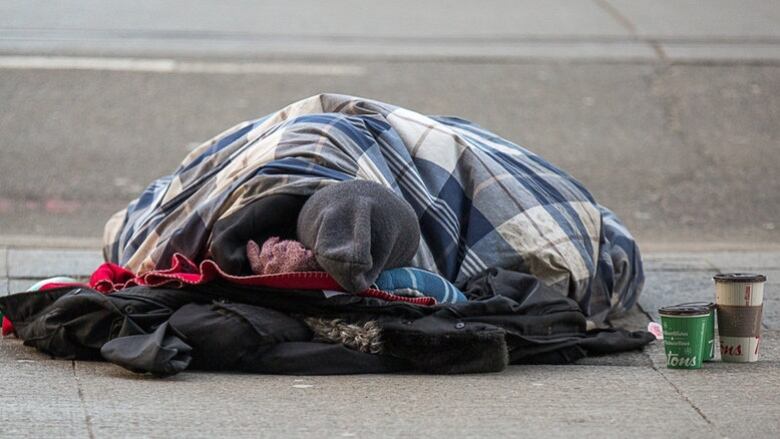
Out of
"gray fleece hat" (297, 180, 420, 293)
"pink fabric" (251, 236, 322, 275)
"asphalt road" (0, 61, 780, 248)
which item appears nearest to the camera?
"gray fleece hat" (297, 180, 420, 293)

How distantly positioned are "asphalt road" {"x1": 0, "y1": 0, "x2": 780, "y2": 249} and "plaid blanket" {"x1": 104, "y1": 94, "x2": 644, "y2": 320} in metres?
1.72

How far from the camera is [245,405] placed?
318 cm

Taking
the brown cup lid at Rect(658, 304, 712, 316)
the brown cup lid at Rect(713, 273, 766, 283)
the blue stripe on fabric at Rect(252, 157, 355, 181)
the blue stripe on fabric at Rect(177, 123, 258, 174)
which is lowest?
the brown cup lid at Rect(658, 304, 712, 316)

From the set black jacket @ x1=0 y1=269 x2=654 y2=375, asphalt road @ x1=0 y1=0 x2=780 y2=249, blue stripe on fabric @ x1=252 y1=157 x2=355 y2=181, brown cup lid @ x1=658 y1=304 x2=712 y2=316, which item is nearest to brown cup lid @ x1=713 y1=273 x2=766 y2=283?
brown cup lid @ x1=658 y1=304 x2=712 y2=316

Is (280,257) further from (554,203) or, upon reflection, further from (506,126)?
(506,126)

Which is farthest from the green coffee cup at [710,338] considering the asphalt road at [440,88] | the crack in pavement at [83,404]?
the asphalt road at [440,88]

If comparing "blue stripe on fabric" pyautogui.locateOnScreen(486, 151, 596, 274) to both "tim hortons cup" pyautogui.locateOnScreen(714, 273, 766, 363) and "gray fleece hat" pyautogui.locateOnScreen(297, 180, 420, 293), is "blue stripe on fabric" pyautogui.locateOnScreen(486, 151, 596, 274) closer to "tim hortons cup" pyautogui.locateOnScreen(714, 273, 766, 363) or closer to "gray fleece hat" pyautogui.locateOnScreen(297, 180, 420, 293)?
"tim hortons cup" pyautogui.locateOnScreen(714, 273, 766, 363)

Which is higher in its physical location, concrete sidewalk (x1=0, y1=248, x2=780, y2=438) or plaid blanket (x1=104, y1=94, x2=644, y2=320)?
plaid blanket (x1=104, y1=94, x2=644, y2=320)

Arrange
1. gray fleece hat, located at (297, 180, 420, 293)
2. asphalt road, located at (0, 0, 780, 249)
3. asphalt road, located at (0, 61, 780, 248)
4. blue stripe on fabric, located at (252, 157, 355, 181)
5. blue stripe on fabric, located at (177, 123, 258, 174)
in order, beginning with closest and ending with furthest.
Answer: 1. gray fleece hat, located at (297, 180, 420, 293)
2. blue stripe on fabric, located at (252, 157, 355, 181)
3. blue stripe on fabric, located at (177, 123, 258, 174)
4. asphalt road, located at (0, 61, 780, 248)
5. asphalt road, located at (0, 0, 780, 249)

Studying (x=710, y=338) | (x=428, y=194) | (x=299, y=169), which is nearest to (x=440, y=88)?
(x=428, y=194)

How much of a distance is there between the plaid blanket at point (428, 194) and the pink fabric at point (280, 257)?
0.16 m

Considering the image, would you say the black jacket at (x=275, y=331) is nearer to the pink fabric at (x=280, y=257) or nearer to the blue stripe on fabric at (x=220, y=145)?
the pink fabric at (x=280, y=257)

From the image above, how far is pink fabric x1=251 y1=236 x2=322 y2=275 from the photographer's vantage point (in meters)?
3.55

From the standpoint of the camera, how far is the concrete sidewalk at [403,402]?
2.99 m
